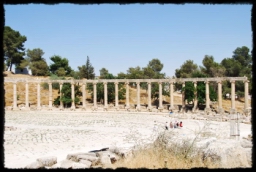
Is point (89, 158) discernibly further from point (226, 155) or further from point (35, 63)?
point (35, 63)

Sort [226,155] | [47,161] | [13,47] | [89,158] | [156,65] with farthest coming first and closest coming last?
[156,65] → [13,47] → [89,158] → [47,161] → [226,155]

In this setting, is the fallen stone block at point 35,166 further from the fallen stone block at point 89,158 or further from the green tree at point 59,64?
the green tree at point 59,64

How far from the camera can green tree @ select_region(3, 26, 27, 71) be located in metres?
92.4

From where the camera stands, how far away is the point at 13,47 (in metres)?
93.5

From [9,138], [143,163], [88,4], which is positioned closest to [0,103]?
[88,4]

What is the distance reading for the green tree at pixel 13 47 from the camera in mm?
92375

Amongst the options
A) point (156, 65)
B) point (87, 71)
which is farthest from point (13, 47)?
point (156, 65)

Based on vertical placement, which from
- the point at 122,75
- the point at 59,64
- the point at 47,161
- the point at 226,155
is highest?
the point at 59,64

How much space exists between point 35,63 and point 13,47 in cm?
909

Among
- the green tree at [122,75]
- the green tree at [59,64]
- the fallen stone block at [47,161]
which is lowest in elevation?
the fallen stone block at [47,161]

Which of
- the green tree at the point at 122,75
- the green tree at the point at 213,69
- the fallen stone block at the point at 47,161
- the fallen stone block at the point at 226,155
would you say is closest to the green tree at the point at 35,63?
the green tree at the point at 122,75

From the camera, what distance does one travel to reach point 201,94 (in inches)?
2485

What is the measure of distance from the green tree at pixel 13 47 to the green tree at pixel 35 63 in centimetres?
275

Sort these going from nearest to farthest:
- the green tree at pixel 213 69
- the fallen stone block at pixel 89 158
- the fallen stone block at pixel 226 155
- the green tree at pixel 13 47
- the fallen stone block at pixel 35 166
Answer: the fallen stone block at pixel 226 155 → the fallen stone block at pixel 35 166 → the fallen stone block at pixel 89 158 → the green tree at pixel 213 69 → the green tree at pixel 13 47
